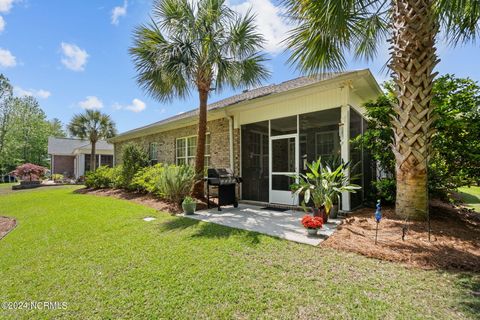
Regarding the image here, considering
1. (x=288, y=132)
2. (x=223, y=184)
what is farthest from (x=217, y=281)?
(x=288, y=132)

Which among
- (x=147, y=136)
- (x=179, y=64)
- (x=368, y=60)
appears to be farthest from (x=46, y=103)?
(x=368, y=60)

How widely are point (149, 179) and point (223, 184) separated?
14.5ft

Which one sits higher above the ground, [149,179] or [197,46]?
[197,46]

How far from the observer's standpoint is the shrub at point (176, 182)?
7.55 metres

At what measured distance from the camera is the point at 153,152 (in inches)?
535

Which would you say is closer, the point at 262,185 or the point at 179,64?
the point at 179,64

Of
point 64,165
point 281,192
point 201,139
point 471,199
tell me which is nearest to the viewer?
point 281,192

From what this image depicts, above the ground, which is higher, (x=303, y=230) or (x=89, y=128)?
(x=89, y=128)

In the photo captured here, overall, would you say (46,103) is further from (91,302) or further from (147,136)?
(91,302)

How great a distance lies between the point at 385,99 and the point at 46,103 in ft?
169

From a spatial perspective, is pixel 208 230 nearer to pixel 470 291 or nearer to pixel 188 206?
pixel 188 206

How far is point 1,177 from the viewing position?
27188 millimetres

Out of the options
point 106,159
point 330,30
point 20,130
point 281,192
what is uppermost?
point 20,130

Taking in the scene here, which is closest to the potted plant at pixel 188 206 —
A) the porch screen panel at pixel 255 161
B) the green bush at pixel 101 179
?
the porch screen panel at pixel 255 161
